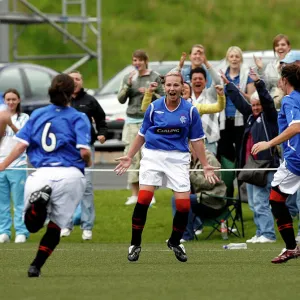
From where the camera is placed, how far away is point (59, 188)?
1209 centimetres

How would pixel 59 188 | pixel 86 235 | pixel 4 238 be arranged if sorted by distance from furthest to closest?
pixel 86 235 < pixel 4 238 < pixel 59 188

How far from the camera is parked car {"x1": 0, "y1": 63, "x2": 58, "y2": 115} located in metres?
25.6

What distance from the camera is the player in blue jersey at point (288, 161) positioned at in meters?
13.0

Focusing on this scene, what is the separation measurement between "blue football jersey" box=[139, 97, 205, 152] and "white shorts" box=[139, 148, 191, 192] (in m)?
0.06

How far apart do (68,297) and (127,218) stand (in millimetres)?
8484

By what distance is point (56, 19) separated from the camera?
35219 millimetres

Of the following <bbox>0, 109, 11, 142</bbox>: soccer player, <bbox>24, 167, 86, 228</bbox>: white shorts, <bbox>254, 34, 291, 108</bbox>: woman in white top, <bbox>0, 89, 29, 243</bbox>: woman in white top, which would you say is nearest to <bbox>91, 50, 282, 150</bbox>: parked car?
<bbox>254, 34, 291, 108</bbox>: woman in white top

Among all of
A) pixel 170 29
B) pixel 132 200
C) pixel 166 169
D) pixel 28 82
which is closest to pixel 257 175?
pixel 132 200

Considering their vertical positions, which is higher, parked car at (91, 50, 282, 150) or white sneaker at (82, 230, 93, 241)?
white sneaker at (82, 230, 93, 241)

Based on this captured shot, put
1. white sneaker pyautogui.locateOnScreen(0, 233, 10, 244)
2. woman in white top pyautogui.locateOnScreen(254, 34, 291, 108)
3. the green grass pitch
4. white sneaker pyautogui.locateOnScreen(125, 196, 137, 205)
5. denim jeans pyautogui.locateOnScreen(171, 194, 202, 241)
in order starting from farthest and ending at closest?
white sneaker pyautogui.locateOnScreen(125, 196, 137, 205), woman in white top pyautogui.locateOnScreen(254, 34, 291, 108), white sneaker pyautogui.locateOnScreen(0, 233, 10, 244), denim jeans pyautogui.locateOnScreen(171, 194, 202, 241), the green grass pitch

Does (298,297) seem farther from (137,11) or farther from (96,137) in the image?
(137,11)

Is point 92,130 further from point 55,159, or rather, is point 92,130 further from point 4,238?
point 55,159

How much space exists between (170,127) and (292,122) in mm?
1470

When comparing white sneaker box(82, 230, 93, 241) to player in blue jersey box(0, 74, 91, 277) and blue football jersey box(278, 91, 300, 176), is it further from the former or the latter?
player in blue jersey box(0, 74, 91, 277)
